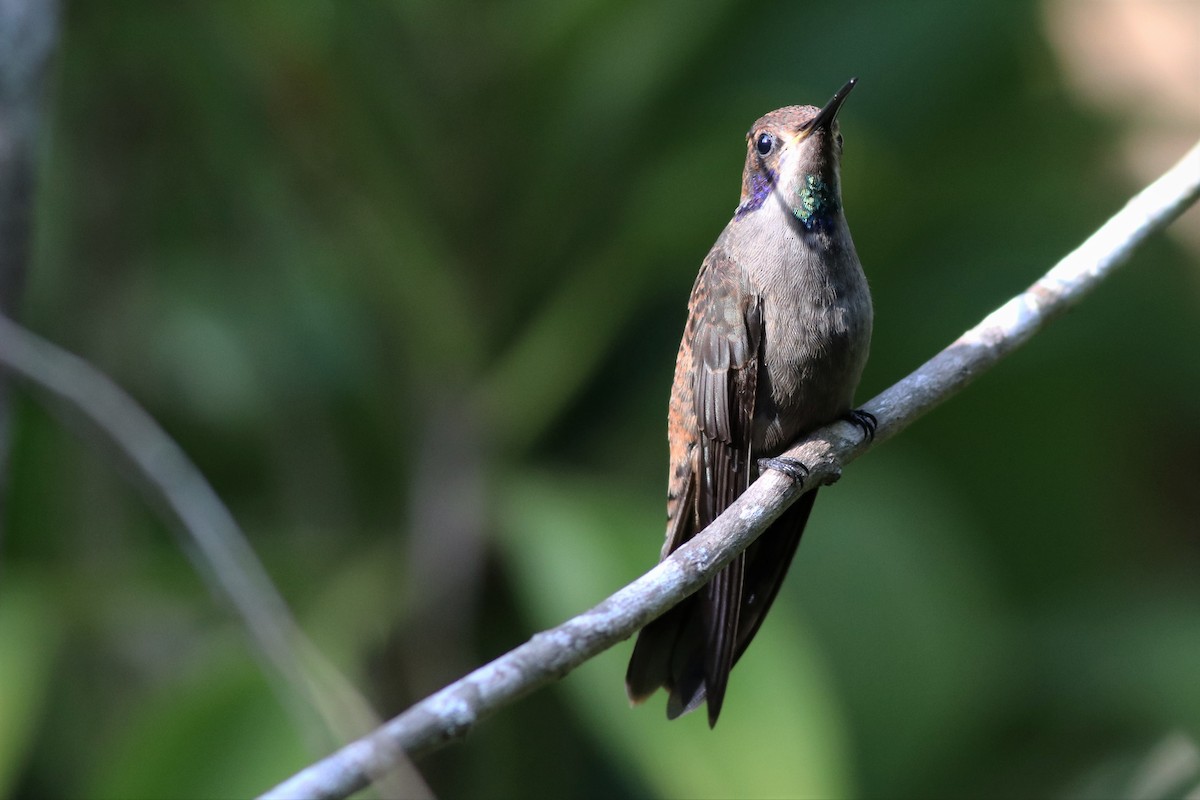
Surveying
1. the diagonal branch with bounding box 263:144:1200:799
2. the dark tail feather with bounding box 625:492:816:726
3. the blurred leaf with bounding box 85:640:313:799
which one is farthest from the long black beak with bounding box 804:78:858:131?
the blurred leaf with bounding box 85:640:313:799

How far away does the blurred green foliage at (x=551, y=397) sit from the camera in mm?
3145

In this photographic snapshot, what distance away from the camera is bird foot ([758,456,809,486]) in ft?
6.70

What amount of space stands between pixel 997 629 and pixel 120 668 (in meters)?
2.57

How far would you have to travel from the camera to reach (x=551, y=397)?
350 cm

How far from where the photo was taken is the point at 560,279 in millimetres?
3562

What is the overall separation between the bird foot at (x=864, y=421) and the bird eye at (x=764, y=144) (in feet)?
1.60

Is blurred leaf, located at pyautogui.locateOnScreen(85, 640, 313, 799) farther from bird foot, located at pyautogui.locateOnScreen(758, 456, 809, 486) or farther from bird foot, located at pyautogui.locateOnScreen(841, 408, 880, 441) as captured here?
bird foot, located at pyautogui.locateOnScreen(841, 408, 880, 441)

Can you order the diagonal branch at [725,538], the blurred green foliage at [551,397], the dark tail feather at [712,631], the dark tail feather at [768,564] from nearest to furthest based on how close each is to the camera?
the diagonal branch at [725,538] → the dark tail feather at [712,631] → the dark tail feather at [768,564] → the blurred green foliage at [551,397]

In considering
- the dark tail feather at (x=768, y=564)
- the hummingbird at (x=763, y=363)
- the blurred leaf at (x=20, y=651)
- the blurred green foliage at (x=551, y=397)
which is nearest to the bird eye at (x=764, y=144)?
the hummingbird at (x=763, y=363)

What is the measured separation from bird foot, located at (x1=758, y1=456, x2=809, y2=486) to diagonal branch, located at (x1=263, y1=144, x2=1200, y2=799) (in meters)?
0.02

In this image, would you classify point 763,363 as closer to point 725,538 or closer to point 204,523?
point 725,538

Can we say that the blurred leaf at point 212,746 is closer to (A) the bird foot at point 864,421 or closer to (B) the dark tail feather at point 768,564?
(B) the dark tail feather at point 768,564

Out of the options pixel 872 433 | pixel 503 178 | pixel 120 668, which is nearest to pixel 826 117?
pixel 872 433

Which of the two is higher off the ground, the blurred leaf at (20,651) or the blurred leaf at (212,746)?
the blurred leaf at (20,651)
